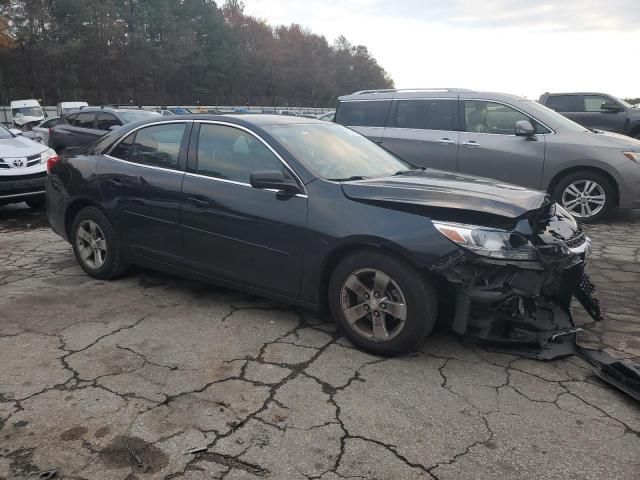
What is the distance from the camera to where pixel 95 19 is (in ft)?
148

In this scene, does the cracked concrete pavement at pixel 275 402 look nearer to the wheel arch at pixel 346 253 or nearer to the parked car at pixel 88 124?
the wheel arch at pixel 346 253

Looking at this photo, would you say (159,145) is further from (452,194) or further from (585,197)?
(585,197)

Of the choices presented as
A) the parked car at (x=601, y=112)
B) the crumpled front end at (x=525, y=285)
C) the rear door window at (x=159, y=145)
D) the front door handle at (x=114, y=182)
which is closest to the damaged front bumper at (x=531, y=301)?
the crumpled front end at (x=525, y=285)

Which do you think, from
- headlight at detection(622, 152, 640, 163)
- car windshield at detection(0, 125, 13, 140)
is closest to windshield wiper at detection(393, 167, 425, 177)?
headlight at detection(622, 152, 640, 163)

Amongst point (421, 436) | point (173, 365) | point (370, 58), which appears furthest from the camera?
point (370, 58)

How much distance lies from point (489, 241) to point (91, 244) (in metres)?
3.59

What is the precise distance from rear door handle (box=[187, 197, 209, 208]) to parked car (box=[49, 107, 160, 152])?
26.7 ft

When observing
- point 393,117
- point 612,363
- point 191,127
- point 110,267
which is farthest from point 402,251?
point 393,117

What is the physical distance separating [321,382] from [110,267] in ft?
8.52

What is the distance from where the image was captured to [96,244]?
4.82 m

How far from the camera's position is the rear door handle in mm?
3986

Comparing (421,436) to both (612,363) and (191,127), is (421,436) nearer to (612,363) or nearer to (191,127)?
(612,363)

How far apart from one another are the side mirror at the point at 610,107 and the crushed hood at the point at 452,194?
10860 millimetres

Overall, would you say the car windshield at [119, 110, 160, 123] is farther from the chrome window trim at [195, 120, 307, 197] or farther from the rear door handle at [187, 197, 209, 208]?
the rear door handle at [187, 197, 209, 208]
